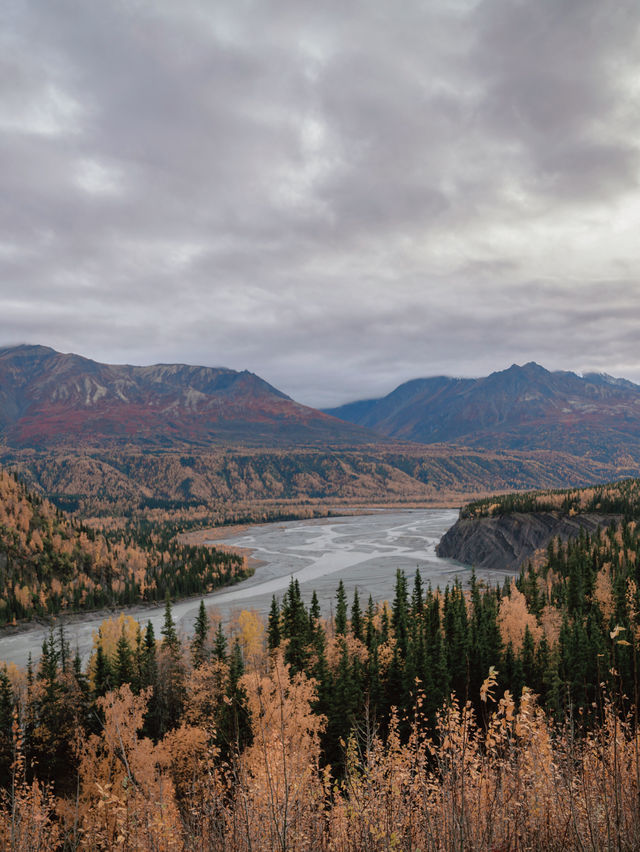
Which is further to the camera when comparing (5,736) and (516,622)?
(516,622)

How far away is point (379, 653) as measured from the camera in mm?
56656

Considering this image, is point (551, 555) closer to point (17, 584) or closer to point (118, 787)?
point (118, 787)

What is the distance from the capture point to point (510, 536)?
6206 inches

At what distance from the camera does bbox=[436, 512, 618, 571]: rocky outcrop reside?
479ft

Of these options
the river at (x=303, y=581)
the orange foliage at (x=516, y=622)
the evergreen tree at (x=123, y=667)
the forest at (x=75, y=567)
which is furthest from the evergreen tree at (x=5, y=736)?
the forest at (x=75, y=567)

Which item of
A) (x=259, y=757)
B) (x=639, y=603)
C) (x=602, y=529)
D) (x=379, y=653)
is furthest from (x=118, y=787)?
(x=602, y=529)

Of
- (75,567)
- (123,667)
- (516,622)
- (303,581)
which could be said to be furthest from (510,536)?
(123,667)

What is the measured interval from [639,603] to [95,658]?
61.5m

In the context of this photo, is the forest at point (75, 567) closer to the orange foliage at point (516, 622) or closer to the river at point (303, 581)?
the river at point (303, 581)

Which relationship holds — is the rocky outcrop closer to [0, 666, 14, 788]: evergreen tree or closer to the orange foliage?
the orange foliage

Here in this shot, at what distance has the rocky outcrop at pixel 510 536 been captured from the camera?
5753 inches

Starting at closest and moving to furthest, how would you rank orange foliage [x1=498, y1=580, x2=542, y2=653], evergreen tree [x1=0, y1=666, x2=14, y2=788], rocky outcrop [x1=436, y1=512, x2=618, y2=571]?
evergreen tree [x1=0, y1=666, x2=14, y2=788] < orange foliage [x1=498, y1=580, x2=542, y2=653] < rocky outcrop [x1=436, y1=512, x2=618, y2=571]

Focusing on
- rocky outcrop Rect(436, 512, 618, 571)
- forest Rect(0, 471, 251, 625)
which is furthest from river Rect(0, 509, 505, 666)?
rocky outcrop Rect(436, 512, 618, 571)

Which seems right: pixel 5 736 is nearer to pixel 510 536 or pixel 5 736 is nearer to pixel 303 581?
pixel 303 581
